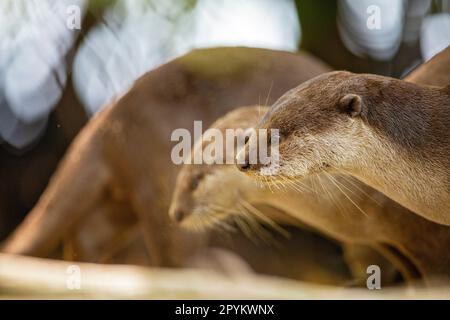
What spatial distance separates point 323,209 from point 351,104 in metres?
0.67

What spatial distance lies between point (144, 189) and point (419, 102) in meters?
1.34

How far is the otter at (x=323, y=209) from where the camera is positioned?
2223 millimetres

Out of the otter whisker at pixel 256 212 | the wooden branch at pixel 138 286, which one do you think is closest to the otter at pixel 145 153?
the wooden branch at pixel 138 286

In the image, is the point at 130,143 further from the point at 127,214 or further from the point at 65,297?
the point at 65,297

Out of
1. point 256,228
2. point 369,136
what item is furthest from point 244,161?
point 256,228

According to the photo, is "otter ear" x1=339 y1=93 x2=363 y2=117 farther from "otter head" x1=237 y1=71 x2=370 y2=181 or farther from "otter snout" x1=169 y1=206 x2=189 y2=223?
"otter snout" x1=169 y1=206 x2=189 y2=223

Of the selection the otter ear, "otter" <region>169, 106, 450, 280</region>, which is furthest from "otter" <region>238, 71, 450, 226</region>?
"otter" <region>169, 106, 450, 280</region>

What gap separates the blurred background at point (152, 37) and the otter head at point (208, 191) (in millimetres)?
361

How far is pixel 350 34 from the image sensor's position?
2.66m

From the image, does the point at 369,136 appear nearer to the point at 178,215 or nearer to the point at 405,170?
the point at 405,170

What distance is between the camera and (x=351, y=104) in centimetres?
180
